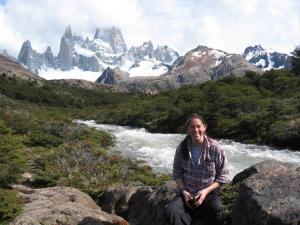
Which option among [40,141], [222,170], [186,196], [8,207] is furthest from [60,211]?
[40,141]

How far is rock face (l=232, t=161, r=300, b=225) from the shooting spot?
7406 mm

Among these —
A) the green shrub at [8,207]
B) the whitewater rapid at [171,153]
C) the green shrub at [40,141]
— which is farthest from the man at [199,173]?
the green shrub at [40,141]

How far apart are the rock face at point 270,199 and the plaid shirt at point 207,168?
27.1 inches

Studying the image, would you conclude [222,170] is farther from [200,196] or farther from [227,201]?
[227,201]

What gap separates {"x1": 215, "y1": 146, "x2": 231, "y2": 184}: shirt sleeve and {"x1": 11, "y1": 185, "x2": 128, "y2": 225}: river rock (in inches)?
156

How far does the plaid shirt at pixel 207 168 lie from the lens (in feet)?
29.4

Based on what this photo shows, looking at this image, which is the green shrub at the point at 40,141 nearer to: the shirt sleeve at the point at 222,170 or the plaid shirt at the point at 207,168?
the plaid shirt at the point at 207,168

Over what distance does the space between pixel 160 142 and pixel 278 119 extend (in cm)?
1122

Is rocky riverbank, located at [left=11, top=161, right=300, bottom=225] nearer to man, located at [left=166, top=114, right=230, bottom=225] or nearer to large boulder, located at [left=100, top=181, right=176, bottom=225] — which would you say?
large boulder, located at [left=100, top=181, right=176, bottom=225]

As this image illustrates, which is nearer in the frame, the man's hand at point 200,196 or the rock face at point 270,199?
the rock face at point 270,199

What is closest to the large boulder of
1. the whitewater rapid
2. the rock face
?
the rock face

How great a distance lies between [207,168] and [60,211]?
4926 mm

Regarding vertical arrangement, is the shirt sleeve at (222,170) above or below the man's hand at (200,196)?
above

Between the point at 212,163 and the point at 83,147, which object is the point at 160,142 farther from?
the point at 212,163
